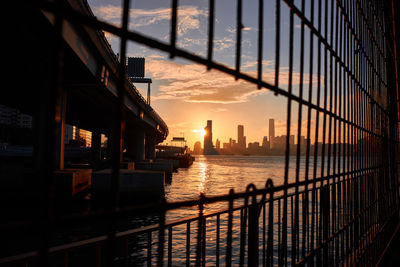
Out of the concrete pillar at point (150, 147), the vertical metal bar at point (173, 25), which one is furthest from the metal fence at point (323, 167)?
the concrete pillar at point (150, 147)

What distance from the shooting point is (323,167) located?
12.1 ft

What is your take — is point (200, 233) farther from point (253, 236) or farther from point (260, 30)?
point (260, 30)

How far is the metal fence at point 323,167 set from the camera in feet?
5.60

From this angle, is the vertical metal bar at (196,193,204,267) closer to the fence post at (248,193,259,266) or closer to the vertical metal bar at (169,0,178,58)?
the fence post at (248,193,259,266)

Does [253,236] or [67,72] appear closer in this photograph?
[253,236]

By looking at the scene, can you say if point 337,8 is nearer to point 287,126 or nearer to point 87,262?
point 287,126

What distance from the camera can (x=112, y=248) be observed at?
1495 millimetres

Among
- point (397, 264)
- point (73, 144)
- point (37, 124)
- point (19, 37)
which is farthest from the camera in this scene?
point (73, 144)

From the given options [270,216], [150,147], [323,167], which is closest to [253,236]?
[270,216]

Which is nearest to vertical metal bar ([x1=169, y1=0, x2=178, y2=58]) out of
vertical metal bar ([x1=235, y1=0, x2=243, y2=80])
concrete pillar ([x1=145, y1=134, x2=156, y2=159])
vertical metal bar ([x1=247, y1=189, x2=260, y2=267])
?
vertical metal bar ([x1=235, y1=0, x2=243, y2=80])

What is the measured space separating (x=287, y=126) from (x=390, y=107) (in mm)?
7454

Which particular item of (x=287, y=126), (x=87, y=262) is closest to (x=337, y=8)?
(x=287, y=126)

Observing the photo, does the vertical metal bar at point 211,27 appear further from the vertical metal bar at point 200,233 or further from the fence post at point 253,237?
the fence post at point 253,237

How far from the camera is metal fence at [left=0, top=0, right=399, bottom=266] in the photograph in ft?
5.60
